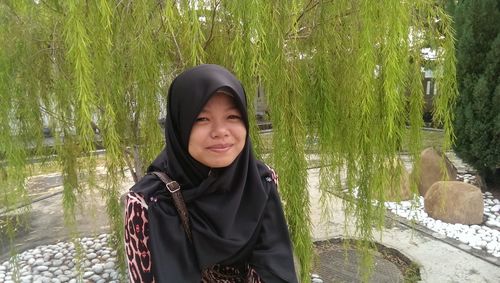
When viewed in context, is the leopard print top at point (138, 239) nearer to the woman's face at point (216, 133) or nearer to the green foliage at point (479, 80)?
the woman's face at point (216, 133)

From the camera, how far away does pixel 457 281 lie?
317cm

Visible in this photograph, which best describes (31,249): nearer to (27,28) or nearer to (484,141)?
(27,28)

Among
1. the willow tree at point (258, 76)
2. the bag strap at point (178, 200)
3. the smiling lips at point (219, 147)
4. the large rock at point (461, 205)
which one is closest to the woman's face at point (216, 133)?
the smiling lips at point (219, 147)

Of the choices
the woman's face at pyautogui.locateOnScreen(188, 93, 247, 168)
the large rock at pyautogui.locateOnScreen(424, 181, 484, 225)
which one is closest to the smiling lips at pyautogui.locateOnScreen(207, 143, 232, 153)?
the woman's face at pyautogui.locateOnScreen(188, 93, 247, 168)

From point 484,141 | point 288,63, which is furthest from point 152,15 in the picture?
point 484,141

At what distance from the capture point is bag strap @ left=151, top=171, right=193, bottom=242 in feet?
3.67

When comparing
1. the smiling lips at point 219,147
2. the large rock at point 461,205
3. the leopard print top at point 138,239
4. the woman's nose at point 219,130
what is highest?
the woman's nose at point 219,130

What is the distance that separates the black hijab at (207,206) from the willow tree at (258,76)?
477 mm

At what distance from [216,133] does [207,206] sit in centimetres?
22

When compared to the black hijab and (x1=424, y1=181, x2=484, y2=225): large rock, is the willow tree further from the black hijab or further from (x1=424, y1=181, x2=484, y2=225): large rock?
(x1=424, y1=181, x2=484, y2=225): large rock

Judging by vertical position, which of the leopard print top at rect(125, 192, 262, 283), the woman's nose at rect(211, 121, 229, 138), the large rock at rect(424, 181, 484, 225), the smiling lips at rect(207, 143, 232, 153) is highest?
the woman's nose at rect(211, 121, 229, 138)

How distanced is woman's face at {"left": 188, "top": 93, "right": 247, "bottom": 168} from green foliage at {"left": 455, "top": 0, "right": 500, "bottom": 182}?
486 centimetres

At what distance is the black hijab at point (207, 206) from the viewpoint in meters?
Result: 1.08

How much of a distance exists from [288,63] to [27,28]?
1398mm
